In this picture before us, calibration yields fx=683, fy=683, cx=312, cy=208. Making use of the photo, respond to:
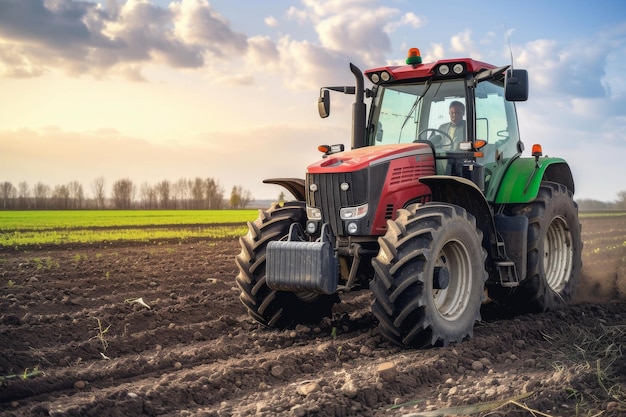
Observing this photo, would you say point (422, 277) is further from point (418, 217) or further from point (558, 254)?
point (558, 254)

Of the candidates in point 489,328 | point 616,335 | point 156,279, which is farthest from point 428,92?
point 156,279

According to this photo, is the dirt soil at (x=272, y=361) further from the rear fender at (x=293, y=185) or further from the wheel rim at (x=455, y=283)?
the rear fender at (x=293, y=185)

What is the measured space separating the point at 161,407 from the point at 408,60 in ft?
16.0

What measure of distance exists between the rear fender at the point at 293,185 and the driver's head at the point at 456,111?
1.90 metres

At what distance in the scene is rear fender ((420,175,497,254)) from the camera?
24.1 feet

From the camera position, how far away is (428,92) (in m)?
7.91

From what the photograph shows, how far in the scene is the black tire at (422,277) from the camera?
627cm

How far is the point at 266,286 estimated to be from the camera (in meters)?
7.35

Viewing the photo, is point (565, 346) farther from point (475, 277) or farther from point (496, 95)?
point (496, 95)

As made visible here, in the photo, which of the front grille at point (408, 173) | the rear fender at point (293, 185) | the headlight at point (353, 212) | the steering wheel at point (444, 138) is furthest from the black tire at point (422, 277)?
the rear fender at point (293, 185)

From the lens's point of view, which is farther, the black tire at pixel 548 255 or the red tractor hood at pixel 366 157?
the black tire at pixel 548 255

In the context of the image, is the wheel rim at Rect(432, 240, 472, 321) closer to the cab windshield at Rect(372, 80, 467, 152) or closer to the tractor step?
the tractor step

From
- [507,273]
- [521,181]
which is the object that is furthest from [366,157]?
[521,181]

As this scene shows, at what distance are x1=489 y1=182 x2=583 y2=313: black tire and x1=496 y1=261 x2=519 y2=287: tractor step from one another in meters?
0.44
